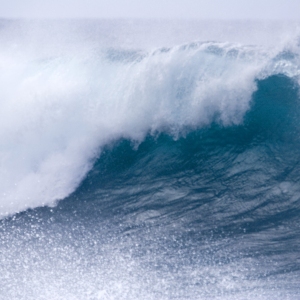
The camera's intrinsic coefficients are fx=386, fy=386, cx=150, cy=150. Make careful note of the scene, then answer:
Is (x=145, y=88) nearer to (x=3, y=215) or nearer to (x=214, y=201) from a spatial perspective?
(x=214, y=201)

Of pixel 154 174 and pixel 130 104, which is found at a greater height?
pixel 130 104

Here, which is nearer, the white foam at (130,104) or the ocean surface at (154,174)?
the ocean surface at (154,174)

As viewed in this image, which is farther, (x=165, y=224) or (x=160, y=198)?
(x=160, y=198)

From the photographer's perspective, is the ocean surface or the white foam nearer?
the ocean surface

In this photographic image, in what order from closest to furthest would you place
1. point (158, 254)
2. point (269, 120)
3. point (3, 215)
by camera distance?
Answer: point (158, 254)
point (3, 215)
point (269, 120)

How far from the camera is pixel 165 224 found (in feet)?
20.1

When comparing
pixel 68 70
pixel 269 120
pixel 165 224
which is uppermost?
pixel 68 70

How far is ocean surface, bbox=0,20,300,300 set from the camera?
5.10 m

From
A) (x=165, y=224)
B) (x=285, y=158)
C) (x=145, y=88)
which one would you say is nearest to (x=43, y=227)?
(x=165, y=224)

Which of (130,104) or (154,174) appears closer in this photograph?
(154,174)

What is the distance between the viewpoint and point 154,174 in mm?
7535

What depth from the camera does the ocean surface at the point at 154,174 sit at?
510 centimetres

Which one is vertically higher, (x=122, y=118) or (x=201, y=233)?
(x=122, y=118)

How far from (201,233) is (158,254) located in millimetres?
815
